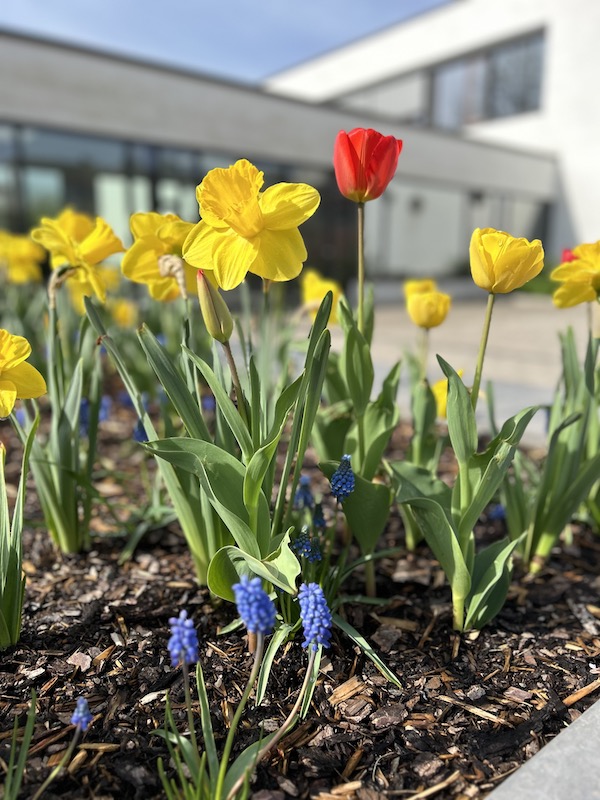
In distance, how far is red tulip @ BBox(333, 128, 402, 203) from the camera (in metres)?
1.20

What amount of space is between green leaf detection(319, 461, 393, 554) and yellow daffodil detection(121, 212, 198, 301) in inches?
20.6

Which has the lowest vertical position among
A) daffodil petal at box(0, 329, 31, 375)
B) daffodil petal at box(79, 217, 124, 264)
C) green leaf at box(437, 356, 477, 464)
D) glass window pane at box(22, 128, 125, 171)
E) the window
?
green leaf at box(437, 356, 477, 464)

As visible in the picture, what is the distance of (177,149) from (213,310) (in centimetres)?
842

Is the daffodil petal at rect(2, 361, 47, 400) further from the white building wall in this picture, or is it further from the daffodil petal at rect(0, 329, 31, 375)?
the white building wall

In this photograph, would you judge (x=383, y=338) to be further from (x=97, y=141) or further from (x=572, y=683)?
(x=572, y=683)

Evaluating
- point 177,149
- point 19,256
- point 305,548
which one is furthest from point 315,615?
point 177,149

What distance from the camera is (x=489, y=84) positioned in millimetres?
15172

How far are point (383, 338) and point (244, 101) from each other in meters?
4.56

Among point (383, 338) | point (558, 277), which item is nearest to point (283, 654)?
point (558, 277)

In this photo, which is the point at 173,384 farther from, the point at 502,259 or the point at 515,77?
the point at 515,77

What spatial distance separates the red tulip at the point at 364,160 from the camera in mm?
1198

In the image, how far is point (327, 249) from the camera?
10734 millimetres

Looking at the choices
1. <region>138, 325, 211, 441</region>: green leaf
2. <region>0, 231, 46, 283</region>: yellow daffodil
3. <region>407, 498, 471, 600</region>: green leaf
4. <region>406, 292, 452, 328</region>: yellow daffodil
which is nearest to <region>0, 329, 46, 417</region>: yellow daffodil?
<region>138, 325, 211, 441</region>: green leaf

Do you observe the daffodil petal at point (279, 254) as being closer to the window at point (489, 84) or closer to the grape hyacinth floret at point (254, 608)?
the grape hyacinth floret at point (254, 608)
